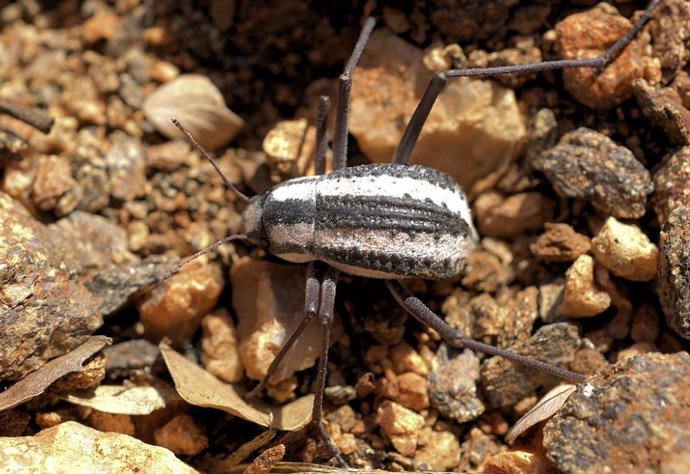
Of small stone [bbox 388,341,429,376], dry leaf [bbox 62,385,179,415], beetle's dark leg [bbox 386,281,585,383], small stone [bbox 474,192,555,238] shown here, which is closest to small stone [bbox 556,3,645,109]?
small stone [bbox 474,192,555,238]

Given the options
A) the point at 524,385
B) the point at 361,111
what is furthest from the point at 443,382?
the point at 361,111

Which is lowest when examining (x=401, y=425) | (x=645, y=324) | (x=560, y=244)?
(x=401, y=425)

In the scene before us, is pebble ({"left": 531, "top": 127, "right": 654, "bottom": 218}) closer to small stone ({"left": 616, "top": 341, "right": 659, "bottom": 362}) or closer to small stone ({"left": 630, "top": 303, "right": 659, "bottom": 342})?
small stone ({"left": 630, "top": 303, "right": 659, "bottom": 342})

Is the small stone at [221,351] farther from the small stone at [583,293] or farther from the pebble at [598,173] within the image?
the pebble at [598,173]

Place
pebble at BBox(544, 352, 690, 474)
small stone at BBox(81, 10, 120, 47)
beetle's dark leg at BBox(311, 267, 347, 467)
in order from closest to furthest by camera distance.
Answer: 1. pebble at BBox(544, 352, 690, 474)
2. beetle's dark leg at BBox(311, 267, 347, 467)
3. small stone at BBox(81, 10, 120, 47)

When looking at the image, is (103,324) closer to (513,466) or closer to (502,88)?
(513,466)

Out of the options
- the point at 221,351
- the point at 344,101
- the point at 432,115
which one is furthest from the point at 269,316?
the point at 432,115

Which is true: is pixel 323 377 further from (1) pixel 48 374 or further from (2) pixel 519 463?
(1) pixel 48 374
